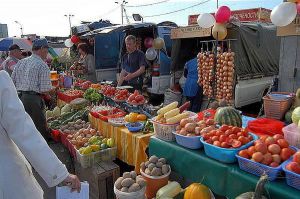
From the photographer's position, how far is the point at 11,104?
162cm

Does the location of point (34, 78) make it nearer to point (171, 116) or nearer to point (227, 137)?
point (171, 116)

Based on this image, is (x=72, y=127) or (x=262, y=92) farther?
(x=262, y=92)

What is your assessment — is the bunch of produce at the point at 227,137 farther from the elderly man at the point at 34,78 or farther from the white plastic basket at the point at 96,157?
the elderly man at the point at 34,78

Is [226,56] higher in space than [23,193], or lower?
higher

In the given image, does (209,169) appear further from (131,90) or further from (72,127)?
(131,90)

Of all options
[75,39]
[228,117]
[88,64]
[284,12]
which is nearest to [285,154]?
[228,117]

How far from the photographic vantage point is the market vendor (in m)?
6.20

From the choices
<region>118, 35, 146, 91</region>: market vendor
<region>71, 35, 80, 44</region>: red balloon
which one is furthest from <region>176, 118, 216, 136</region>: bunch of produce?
<region>71, 35, 80, 44</region>: red balloon

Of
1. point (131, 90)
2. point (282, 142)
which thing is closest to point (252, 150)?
point (282, 142)

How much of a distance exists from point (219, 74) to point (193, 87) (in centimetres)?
108

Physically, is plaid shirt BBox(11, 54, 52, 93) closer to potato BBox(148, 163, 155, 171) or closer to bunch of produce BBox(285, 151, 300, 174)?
potato BBox(148, 163, 155, 171)

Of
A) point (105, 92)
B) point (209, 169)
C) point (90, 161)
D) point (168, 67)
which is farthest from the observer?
point (168, 67)

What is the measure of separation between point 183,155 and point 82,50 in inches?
336

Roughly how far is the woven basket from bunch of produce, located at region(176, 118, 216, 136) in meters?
1.11
